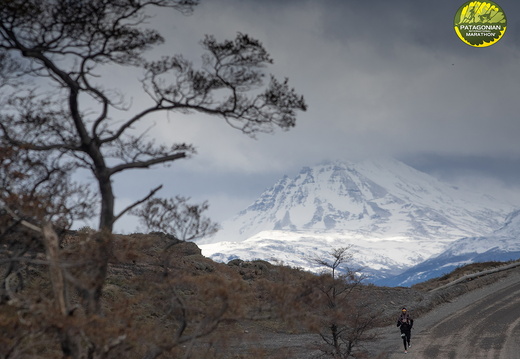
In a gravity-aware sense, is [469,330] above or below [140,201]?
below

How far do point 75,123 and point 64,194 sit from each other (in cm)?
163

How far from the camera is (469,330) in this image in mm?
31406

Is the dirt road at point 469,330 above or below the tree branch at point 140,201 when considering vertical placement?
below

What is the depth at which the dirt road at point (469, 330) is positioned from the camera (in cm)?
2678

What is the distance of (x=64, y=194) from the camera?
11.9 m

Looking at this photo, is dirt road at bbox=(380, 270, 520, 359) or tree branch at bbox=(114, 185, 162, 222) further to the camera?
dirt road at bbox=(380, 270, 520, 359)

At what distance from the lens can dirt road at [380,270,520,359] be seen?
26781 millimetres

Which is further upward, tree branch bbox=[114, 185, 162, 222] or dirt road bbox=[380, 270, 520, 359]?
tree branch bbox=[114, 185, 162, 222]

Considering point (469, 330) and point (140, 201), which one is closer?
point (140, 201)

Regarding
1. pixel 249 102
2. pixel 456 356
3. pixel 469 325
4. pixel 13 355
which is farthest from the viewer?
pixel 469 325

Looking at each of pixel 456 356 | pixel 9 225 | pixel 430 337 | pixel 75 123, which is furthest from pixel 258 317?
pixel 430 337

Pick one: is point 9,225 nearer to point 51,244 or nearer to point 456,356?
point 51,244

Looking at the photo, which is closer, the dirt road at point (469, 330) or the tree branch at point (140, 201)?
the tree branch at point (140, 201)

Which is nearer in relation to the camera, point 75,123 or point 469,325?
point 75,123
